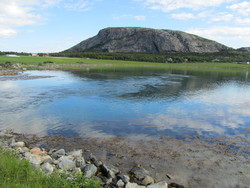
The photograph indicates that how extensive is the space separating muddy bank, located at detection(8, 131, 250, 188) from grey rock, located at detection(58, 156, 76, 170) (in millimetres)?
2462

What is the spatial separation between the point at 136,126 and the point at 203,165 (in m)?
8.35

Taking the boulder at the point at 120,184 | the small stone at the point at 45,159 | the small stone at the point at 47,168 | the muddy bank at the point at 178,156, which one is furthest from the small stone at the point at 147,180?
the small stone at the point at 45,159

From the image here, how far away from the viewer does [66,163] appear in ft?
40.7

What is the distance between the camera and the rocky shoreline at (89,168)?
1109 centimetres

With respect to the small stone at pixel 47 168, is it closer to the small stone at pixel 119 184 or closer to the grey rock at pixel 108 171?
the grey rock at pixel 108 171

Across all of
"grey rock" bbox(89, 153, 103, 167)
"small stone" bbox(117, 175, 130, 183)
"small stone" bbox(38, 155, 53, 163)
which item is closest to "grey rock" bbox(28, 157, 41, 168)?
"small stone" bbox(38, 155, 53, 163)

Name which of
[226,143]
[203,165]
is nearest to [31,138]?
[203,165]

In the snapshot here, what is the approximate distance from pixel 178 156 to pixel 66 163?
25.0ft

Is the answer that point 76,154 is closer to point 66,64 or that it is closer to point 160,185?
point 160,185

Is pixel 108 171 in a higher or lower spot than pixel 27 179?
lower

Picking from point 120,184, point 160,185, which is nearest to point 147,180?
point 160,185

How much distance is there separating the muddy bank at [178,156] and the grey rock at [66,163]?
2.46m

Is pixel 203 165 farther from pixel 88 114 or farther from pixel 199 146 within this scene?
pixel 88 114

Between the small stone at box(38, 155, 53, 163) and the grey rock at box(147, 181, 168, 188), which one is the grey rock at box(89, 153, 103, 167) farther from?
the grey rock at box(147, 181, 168, 188)
